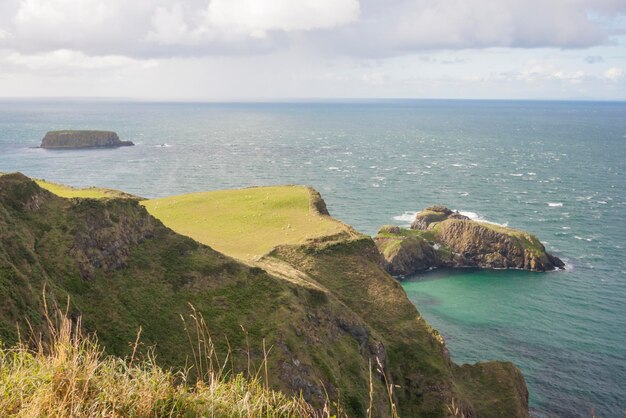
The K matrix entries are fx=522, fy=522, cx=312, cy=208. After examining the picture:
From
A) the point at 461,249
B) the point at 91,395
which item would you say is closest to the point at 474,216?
the point at 461,249

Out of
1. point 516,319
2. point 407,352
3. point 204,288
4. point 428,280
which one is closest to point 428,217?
point 428,280

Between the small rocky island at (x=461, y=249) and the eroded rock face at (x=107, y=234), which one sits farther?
the small rocky island at (x=461, y=249)

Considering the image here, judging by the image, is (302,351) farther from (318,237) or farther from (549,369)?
(549,369)

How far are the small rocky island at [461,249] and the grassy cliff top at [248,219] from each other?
2341cm

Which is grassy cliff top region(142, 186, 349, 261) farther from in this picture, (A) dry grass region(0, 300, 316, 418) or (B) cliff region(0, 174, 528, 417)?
(A) dry grass region(0, 300, 316, 418)

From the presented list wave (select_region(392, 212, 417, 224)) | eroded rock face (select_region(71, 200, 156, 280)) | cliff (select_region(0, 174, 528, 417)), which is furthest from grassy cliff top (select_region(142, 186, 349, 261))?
wave (select_region(392, 212, 417, 224))

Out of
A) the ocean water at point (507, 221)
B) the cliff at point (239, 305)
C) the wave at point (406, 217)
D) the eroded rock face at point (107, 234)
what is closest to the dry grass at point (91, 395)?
the cliff at point (239, 305)

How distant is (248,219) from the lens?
6831cm

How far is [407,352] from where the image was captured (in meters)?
47.9

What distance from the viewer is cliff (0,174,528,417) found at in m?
35.8

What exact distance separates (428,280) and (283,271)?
45.5 meters

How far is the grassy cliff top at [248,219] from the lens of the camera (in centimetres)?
5959

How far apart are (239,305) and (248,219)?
2728 centimetres

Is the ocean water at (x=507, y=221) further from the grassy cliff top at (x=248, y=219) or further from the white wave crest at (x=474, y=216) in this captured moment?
the grassy cliff top at (x=248, y=219)
